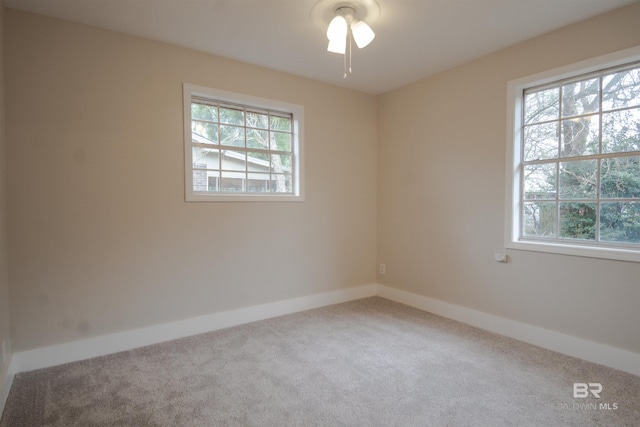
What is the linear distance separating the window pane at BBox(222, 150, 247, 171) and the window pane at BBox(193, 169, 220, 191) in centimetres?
14

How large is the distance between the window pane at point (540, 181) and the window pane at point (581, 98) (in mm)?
460

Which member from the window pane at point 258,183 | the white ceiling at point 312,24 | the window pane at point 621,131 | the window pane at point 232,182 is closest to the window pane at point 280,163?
the window pane at point 258,183

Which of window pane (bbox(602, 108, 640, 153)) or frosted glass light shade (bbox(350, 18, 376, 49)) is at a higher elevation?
frosted glass light shade (bbox(350, 18, 376, 49))

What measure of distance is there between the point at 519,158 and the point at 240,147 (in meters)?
2.69

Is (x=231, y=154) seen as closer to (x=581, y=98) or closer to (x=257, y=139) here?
(x=257, y=139)

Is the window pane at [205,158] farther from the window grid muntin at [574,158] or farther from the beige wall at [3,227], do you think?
the window grid muntin at [574,158]

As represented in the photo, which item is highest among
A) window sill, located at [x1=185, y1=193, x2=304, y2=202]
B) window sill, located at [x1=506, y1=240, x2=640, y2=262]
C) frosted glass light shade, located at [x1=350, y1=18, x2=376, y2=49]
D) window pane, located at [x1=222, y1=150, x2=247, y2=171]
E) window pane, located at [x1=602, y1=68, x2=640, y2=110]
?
frosted glass light shade, located at [x1=350, y1=18, x2=376, y2=49]

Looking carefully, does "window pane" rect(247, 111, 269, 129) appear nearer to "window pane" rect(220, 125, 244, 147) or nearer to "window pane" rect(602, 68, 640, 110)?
"window pane" rect(220, 125, 244, 147)

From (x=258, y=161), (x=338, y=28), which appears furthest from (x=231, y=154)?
(x=338, y=28)

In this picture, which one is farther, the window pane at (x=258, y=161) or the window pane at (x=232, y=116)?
the window pane at (x=258, y=161)

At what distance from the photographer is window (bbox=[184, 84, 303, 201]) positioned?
3.17 meters

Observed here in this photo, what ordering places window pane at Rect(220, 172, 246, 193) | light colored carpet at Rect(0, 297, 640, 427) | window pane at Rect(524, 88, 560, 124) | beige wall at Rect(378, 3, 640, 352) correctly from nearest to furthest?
1. light colored carpet at Rect(0, 297, 640, 427)
2. beige wall at Rect(378, 3, 640, 352)
3. window pane at Rect(524, 88, 560, 124)
4. window pane at Rect(220, 172, 246, 193)

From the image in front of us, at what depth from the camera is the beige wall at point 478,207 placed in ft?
8.19

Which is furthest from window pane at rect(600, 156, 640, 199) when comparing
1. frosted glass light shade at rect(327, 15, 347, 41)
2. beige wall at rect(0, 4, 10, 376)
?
beige wall at rect(0, 4, 10, 376)
